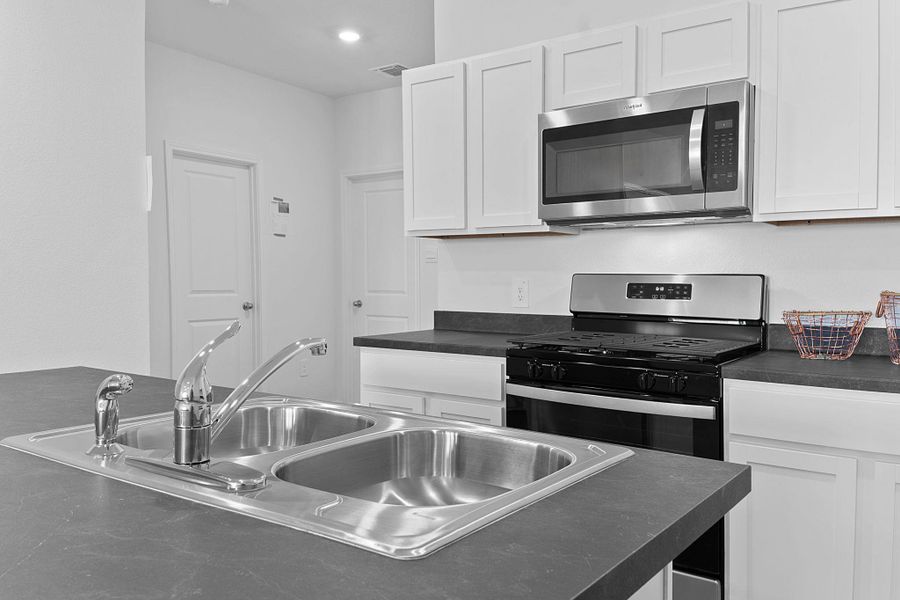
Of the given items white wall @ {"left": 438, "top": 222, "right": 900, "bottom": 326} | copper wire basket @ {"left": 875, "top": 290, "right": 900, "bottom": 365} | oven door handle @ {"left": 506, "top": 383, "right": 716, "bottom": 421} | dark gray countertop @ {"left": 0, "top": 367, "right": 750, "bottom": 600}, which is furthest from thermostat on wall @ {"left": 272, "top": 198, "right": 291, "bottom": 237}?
dark gray countertop @ {"left": 0, "top": 367, "right": 750, "bottom": 600}

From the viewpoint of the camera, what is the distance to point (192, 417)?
1.00m

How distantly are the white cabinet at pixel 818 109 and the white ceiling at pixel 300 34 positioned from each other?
2.19 m

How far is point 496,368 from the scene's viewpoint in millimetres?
2594

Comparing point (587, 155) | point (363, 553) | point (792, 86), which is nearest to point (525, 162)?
point (587, 155)

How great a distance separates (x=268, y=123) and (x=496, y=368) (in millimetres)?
3498

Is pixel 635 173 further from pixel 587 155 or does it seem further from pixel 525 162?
pixel 525 162

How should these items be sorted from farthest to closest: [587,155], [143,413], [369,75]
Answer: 1. [369,75]
2. [587,155]
3. [143,413]

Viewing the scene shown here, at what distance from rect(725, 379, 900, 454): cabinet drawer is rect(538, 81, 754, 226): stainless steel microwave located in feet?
2.25

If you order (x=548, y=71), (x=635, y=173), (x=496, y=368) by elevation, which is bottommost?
(x=496, y=368)

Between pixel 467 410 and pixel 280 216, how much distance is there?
3258mm

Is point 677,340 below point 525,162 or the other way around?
below

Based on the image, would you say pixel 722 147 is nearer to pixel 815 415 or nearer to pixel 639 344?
pixel 639 344

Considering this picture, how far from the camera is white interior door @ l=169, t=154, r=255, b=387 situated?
4746mm

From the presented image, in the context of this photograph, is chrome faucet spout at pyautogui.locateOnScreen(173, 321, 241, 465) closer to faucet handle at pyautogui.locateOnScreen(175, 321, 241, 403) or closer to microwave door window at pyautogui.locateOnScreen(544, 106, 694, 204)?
faucet handle at pyautogui.locateOnScreen(175, 321, 241, 403)
